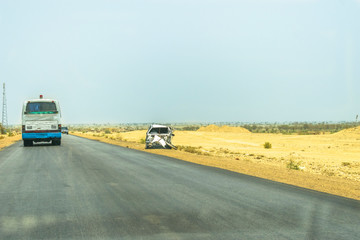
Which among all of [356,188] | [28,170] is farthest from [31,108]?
[356,188]

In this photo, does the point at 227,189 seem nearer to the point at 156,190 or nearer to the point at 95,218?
the point at 156,190

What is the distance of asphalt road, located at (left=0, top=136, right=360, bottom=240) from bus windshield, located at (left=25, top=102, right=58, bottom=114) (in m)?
19.7

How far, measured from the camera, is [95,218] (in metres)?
7.41

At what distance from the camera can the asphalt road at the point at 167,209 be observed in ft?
21.4

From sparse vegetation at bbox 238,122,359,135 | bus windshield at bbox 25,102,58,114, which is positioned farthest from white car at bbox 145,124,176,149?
sparse vegetation at bbox 238,122,359,135

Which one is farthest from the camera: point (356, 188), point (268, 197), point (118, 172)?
point (118, 172)

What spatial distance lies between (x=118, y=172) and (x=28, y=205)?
6.01 metres

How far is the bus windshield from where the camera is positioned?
3166cm

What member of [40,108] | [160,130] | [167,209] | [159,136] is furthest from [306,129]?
[167,209]

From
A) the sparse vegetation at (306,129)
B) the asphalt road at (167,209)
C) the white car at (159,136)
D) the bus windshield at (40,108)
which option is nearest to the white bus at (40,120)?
the bus windshield at (40,108)

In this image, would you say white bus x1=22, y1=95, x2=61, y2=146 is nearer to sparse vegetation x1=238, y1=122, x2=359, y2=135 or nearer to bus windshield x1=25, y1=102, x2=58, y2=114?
bus windshield x1=25, y1=102, x2=58, y2=114

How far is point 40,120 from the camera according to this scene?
103 feet

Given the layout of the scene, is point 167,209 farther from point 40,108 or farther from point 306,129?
point 306,129

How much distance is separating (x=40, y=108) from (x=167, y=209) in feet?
85.8
